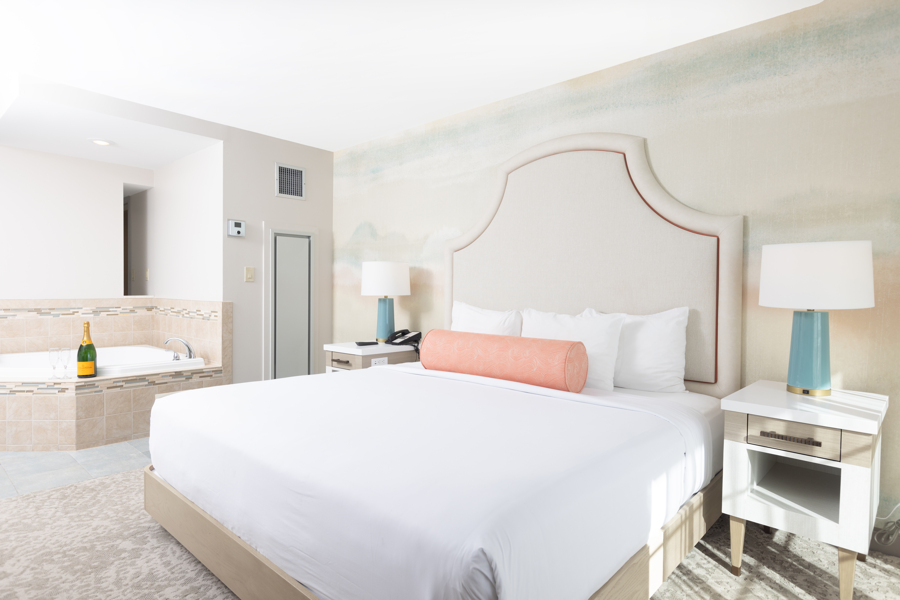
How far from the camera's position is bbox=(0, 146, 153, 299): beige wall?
427 cm

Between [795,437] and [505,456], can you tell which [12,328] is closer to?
[505,456]

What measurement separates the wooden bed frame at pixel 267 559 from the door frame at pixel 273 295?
92.6 inches

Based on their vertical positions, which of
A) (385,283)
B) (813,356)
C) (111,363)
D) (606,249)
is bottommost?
(111,363)

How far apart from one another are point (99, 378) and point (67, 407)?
26cm

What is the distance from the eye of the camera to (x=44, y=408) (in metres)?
3.46

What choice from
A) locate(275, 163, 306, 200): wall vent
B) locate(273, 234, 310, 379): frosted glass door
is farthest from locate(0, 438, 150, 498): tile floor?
locate(275, 163, 306, 200): wall vent

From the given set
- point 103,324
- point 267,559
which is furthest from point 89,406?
point 267,559

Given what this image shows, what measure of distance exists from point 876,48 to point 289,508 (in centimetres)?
297

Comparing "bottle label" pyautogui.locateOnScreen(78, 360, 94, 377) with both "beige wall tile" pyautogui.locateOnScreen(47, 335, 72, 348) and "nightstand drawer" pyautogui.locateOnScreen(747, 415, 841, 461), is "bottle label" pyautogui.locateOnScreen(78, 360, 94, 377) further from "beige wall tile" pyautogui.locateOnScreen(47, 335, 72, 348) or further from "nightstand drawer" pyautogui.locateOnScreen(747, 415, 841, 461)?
"nightstand drawer" pyautogui.locateOnScreen(747, 415, 841, 461)

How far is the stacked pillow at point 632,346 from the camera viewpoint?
2.53 metres

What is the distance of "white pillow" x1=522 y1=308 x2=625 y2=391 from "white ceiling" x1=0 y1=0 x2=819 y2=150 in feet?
4.88

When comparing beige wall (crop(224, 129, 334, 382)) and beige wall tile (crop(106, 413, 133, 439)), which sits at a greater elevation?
beige wall (crop(224, 129, 334, 382))

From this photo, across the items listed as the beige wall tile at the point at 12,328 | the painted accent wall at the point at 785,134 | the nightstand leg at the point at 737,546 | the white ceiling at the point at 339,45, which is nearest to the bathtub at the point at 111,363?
the beige wall tile at the point at 12,328

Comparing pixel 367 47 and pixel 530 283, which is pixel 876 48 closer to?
pixel 530 283
